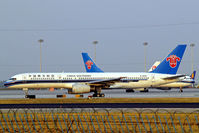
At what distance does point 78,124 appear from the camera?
69.0 feet

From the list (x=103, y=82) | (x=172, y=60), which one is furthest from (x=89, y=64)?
(x=103, y=82)

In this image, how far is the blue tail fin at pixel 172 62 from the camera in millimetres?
66062

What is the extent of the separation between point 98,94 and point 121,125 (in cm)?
3570

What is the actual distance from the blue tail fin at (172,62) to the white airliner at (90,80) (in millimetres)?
182

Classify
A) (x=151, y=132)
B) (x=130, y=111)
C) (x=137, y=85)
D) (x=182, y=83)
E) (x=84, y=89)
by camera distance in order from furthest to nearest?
(x=182, y=83) < (x=137, y=85) < (x=84, y=89) < (x=130, y=111) < (x=151, y=132)

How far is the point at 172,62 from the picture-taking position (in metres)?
66.5

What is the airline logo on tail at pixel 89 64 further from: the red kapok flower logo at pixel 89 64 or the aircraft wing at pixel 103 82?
the aircraft wing at pixel 103 82

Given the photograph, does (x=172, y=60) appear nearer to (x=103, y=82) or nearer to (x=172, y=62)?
(x=172, y=62)

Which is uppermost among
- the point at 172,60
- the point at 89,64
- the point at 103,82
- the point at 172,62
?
the point at 89,64

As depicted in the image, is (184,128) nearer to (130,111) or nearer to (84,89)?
(130,111)

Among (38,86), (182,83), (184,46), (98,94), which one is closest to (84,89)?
(98,94)

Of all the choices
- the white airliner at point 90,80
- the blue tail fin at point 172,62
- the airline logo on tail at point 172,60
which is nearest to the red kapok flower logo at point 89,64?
the white airliner at point 90,80

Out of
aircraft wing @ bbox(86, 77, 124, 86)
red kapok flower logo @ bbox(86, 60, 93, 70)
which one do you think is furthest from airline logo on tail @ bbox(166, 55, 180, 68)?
red kapok flower logo @ bbox(86, 60, 93, 70)

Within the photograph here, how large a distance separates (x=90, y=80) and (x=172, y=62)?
16.3 meters
